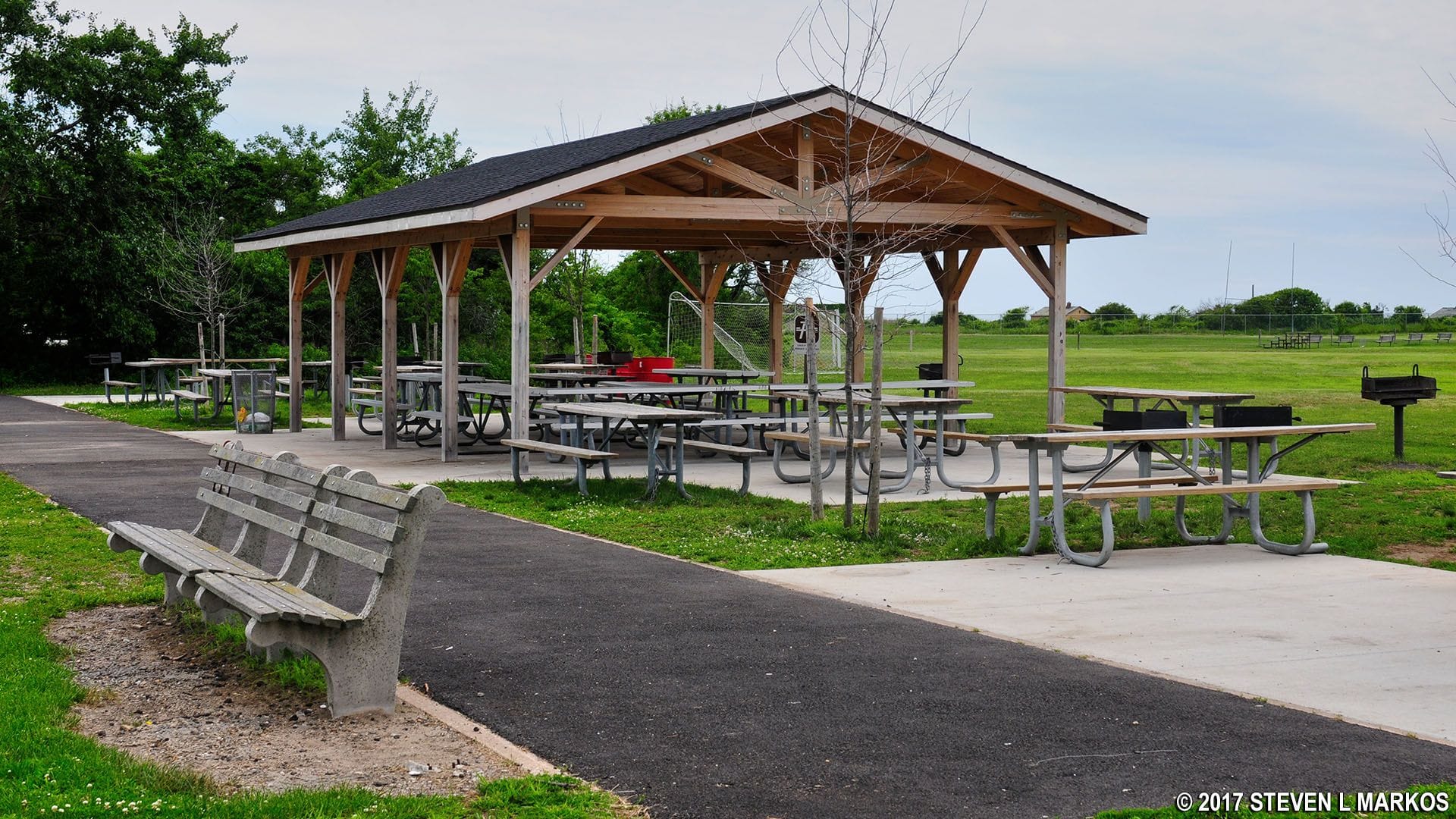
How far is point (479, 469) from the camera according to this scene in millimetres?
15008

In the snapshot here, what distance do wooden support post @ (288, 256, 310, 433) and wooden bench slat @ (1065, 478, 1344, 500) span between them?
14.4 m

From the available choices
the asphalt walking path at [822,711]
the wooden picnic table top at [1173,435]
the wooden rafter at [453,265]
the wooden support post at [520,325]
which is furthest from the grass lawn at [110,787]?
the wooden rafter at [453,265]

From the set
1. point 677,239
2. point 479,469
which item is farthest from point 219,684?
point 677,239

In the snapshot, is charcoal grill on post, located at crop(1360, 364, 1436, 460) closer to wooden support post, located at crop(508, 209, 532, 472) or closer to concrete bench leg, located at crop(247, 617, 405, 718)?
wooden support post, located at crop(508, 209, 532, 472)

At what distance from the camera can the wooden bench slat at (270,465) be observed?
19.2 ft

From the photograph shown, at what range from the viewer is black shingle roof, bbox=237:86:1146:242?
47.9 feet

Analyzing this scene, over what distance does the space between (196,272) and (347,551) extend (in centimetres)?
3007

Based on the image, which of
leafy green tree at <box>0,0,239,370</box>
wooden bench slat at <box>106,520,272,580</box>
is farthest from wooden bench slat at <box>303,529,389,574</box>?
leafy green tree at <box>0,0,239,370</box>

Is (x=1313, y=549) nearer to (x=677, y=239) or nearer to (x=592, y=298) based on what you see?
(x=677, y=239)

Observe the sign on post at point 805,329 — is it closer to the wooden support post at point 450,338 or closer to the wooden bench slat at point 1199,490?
the wooden bench slat at point 1199,490

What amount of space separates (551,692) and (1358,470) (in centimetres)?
1142

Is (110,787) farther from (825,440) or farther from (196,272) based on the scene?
(196,272)

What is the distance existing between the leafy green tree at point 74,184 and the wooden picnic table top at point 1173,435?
1139 inches

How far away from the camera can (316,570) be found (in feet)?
18.9
